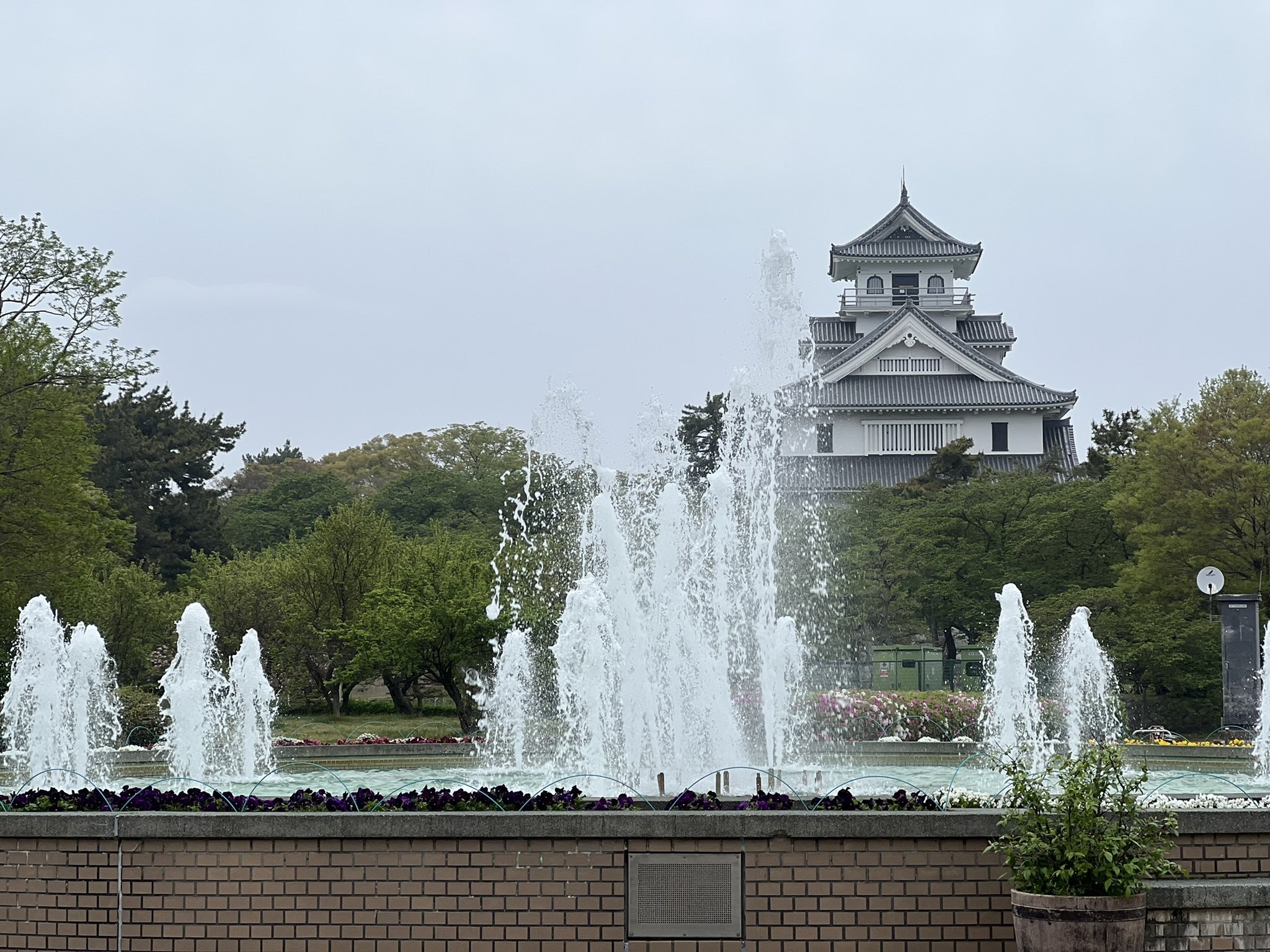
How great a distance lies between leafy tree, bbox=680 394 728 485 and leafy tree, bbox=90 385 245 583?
1970 cm

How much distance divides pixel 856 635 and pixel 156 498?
3191cm

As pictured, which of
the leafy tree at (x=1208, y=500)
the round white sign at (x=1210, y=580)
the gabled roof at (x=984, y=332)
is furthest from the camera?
the gabled roof at (x=984, y=332)

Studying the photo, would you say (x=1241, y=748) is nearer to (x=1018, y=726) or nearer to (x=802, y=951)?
(x=1018, y=726)

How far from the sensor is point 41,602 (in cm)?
2041

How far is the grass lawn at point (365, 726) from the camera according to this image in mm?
29953

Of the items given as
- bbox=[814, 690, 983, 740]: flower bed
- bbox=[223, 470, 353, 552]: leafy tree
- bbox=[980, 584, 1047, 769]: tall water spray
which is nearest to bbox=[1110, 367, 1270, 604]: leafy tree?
bbox=[980, 584, 1047, 769]: tall water spray

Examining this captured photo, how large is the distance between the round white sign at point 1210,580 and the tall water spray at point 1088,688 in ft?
7.42

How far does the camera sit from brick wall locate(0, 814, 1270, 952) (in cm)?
Answer: 696

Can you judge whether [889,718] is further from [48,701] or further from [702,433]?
[702,433]

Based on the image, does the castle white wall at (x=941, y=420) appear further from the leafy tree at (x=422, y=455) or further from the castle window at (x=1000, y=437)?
the leafy tree at (x=422, y=455)

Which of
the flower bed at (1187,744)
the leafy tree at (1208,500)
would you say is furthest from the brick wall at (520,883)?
the leafy tree at (1208,500)

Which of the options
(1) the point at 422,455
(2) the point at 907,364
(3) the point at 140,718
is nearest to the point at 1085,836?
(3) the point at 140,718

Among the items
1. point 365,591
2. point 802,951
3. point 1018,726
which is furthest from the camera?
point 365,591

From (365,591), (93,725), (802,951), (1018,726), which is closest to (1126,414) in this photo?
(365,591)
